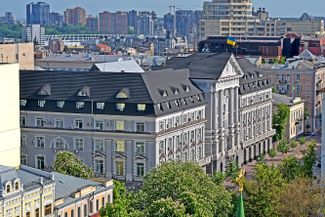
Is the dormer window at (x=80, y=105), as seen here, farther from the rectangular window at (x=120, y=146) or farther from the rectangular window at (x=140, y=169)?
the rectangular window at (x=140, y=169)

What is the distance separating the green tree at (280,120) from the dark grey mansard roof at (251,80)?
7.88 meters

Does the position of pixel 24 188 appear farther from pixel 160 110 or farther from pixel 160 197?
pixel 160 110

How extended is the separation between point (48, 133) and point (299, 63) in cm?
7937

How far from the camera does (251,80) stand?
134 meters

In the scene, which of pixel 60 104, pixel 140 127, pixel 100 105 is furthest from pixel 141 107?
pixel 60 104

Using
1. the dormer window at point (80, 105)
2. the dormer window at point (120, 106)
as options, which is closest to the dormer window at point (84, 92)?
the dormer window at point (80, 105)

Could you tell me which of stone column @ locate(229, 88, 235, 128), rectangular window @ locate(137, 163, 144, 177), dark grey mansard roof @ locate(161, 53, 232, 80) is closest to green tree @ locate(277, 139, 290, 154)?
stone column @ locate(229, 88, 235, 128)

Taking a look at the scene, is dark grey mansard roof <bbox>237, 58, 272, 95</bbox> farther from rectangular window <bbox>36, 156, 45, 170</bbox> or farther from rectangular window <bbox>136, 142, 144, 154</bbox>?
rectangular window <bbox>36, 156, 45, 170</bbox>

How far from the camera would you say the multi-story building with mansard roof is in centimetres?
9881

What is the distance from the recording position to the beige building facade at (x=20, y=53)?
160000 mm

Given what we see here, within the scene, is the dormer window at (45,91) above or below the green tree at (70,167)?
above

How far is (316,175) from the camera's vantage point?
10112 cm

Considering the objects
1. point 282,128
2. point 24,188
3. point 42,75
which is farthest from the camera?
point 282,128

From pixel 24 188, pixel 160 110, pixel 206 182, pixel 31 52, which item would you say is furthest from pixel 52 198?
pixel 31 52
